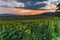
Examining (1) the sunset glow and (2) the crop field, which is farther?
(1) the sunset glow

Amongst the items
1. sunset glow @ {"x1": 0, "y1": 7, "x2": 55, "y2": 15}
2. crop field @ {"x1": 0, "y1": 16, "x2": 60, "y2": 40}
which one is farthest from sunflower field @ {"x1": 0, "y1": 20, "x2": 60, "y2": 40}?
sunset glow @ {"x1": 0, "y1": 7, "x2": 55, "y2": 15}

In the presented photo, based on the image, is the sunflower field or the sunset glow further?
the sunset glow

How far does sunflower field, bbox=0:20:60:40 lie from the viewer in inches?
88.4

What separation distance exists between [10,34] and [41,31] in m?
0.34

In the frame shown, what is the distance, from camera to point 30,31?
2.27 m

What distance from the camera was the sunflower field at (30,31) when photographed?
2244 mm

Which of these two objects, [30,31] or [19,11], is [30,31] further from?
[19,11]

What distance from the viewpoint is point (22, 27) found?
228 cm

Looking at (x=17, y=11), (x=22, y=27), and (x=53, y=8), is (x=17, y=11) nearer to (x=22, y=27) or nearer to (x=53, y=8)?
(x=53, y=8)

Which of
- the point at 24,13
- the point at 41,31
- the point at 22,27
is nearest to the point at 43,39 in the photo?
the point at 41,31

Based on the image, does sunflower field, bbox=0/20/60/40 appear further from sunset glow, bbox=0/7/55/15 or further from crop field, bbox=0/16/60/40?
sunset glow, bbox=0/7/55/15

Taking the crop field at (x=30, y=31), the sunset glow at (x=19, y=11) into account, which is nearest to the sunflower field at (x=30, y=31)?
the crop field at (x=30, y=31)

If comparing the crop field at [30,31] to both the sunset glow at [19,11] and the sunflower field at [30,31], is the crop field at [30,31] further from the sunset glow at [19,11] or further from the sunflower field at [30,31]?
the sunset glow at [19,11]

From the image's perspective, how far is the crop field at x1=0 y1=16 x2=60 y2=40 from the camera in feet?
7.36
